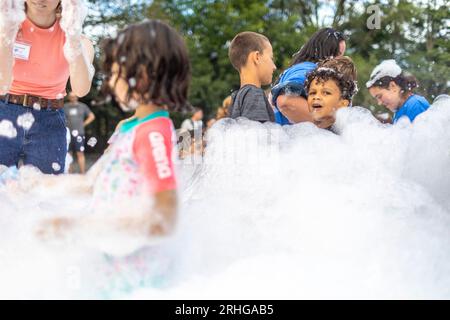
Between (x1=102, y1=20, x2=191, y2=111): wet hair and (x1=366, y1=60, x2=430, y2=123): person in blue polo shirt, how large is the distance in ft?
7.52

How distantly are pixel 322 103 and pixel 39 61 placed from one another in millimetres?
1224

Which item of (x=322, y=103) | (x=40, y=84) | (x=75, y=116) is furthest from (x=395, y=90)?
(x=75, y=116)

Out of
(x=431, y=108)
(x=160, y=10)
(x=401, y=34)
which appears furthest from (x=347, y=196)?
(x=401, y=34)

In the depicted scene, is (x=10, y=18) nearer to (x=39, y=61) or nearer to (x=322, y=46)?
(x=39, y=61)

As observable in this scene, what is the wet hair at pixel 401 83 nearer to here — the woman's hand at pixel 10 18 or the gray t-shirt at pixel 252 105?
the gray t-shirt at pixel 252 105

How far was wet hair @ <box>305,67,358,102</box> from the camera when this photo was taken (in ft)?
9.96

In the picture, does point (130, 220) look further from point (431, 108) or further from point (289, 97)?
point (431, 108)

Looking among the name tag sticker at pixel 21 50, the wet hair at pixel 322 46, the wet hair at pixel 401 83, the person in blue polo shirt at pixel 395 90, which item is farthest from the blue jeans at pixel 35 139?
the wet hair at pixel 401 83

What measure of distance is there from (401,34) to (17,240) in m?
16.1

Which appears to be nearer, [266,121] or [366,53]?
[266,121]

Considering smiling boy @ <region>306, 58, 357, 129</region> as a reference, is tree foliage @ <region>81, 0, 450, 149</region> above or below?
above

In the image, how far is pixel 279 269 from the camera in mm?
2201

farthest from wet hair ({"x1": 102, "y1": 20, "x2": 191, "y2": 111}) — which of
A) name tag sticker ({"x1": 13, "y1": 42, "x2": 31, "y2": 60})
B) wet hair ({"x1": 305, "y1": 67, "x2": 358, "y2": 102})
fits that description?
wet hair ({"x1": 305, "y1": 67, "x2": 358, "y2": 102})

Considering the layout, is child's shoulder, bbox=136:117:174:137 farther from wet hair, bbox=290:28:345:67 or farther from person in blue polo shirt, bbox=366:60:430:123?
person in blue polo shirt, bbox=366:60:430:123
